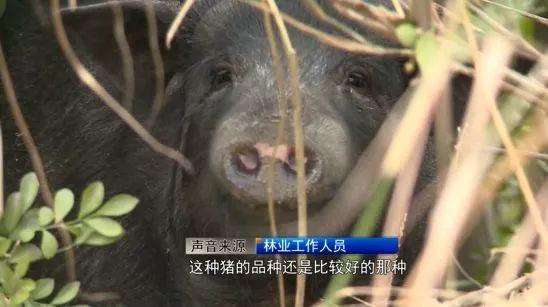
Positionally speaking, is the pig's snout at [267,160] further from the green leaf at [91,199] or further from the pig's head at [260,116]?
the green leaf at [91,199]

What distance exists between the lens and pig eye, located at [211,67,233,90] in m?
3.42

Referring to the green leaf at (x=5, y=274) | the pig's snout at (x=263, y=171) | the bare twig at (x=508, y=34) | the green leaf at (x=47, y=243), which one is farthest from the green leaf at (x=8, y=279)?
the bare twig at (x=508, y=34)

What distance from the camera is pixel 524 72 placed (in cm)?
323

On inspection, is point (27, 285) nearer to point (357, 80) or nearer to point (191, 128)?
point (191, 128)

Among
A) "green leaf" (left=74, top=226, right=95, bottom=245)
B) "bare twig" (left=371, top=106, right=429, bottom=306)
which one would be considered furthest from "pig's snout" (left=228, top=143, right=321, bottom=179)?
"green leaf" (left=74, top=226, right=95, bottom=245)

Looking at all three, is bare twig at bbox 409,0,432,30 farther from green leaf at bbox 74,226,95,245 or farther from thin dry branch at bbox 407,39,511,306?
green leaf at bbox 74,226,95,245

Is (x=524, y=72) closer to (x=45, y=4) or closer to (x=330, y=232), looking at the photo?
(x=330, y=232)

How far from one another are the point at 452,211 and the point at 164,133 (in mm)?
1913

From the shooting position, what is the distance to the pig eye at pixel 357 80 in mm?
3354

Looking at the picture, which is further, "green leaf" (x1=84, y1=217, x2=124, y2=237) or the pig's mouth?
the pig's mouth

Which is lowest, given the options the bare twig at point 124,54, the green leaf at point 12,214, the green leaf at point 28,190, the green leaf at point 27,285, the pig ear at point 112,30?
the green leaf at point 27,285

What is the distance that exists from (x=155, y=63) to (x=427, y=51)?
1.44 metres

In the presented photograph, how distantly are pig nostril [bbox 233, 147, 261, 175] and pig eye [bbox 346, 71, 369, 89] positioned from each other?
529 mm

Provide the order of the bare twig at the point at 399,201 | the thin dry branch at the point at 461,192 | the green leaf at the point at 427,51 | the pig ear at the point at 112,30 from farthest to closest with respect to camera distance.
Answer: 1. the pig ear at the point at 112,30
2. the bare twig at the point at 399,201
3. the green leaf at the point at 427,51
4. the thin dry branch at the point at 461,192
